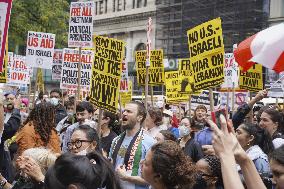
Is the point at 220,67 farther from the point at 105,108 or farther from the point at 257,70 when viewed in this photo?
the point at 257,70

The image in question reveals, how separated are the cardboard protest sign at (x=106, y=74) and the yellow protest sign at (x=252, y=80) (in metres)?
3.22

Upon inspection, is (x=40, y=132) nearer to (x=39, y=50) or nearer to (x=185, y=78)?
(x=39, y=50)

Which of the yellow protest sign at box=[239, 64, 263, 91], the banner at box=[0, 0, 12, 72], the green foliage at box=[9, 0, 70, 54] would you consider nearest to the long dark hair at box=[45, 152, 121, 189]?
the banner at box=[0, 0, 12, 72]

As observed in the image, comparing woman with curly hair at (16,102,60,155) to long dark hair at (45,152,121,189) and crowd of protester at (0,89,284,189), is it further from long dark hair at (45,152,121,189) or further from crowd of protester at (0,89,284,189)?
long dark hair at (45,152,121,189)

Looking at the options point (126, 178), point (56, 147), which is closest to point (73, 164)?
point (126, 178)

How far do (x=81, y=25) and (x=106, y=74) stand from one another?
10.7ft

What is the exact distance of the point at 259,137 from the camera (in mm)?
6480

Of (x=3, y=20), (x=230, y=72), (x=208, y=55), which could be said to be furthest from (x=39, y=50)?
(x=3, y=20)

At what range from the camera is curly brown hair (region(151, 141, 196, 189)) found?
350 centimetres

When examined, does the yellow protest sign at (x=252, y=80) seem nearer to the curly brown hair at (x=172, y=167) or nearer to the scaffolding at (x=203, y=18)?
the curly brown hair at (x=172, y=167)

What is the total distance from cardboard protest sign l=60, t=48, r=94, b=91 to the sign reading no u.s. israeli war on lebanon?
197 inches

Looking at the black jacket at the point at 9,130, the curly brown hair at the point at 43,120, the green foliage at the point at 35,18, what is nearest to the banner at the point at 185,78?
the curly brown hair at the point at 43,120

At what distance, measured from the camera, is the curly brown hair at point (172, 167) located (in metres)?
3.50

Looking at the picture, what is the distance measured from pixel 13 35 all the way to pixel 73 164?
1066 inches
